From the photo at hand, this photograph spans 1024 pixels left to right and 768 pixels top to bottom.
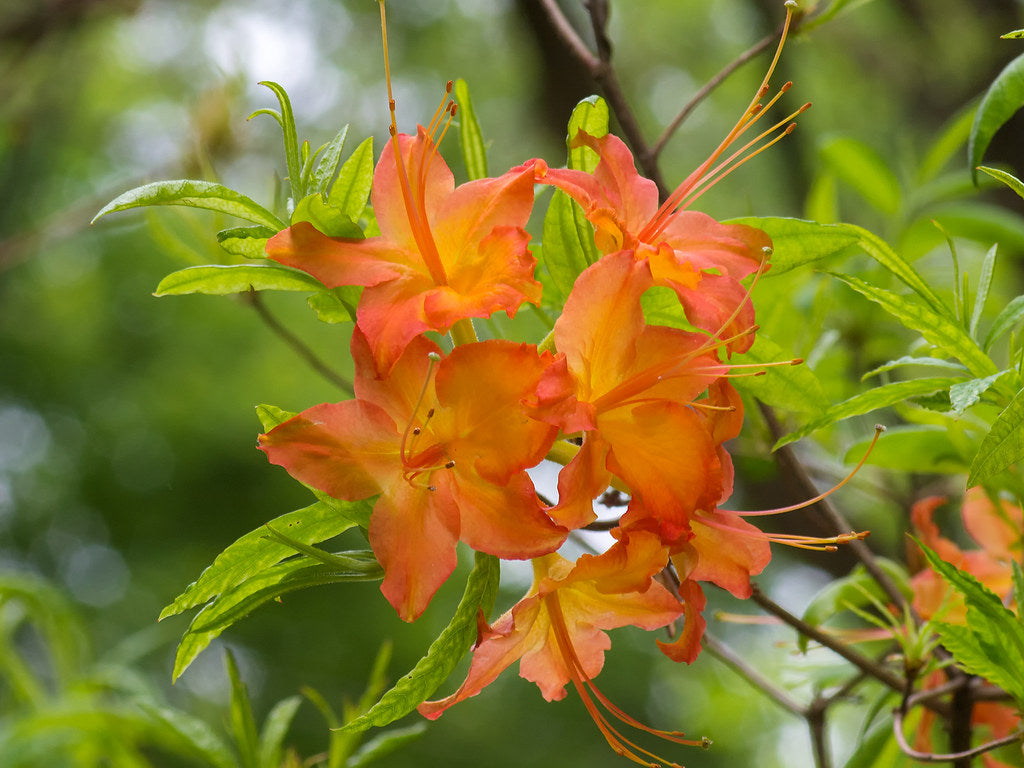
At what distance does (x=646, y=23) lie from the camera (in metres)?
3.83

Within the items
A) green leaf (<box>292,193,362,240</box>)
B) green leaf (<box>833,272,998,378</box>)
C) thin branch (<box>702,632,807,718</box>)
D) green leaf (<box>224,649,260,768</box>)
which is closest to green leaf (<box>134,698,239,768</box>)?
green leaf (<box>224,649,260,768</box>)

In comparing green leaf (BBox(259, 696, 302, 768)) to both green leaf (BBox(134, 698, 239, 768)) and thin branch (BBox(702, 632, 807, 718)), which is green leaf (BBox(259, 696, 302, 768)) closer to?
green leaf (BBox(134, 698, 239, 768))

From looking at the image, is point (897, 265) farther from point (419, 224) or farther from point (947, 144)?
point (947, 144)

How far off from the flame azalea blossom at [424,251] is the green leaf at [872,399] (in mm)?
195

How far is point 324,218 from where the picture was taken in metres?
0.47

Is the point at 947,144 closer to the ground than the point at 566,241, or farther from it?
closer to the ground

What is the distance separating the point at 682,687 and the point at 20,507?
280cm

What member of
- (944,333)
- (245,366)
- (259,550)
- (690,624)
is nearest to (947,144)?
(944,333)

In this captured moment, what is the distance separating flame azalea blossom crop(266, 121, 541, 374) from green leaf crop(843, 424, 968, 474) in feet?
1.21

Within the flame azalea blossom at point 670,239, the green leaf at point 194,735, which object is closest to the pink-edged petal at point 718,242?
the flame azalea blossom at point 670,239

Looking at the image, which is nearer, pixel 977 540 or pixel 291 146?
pixel 291 146

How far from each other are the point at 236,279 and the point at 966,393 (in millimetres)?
384

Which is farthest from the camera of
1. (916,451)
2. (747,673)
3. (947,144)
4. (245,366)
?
(245,366)

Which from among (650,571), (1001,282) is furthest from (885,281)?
(1001,282)
